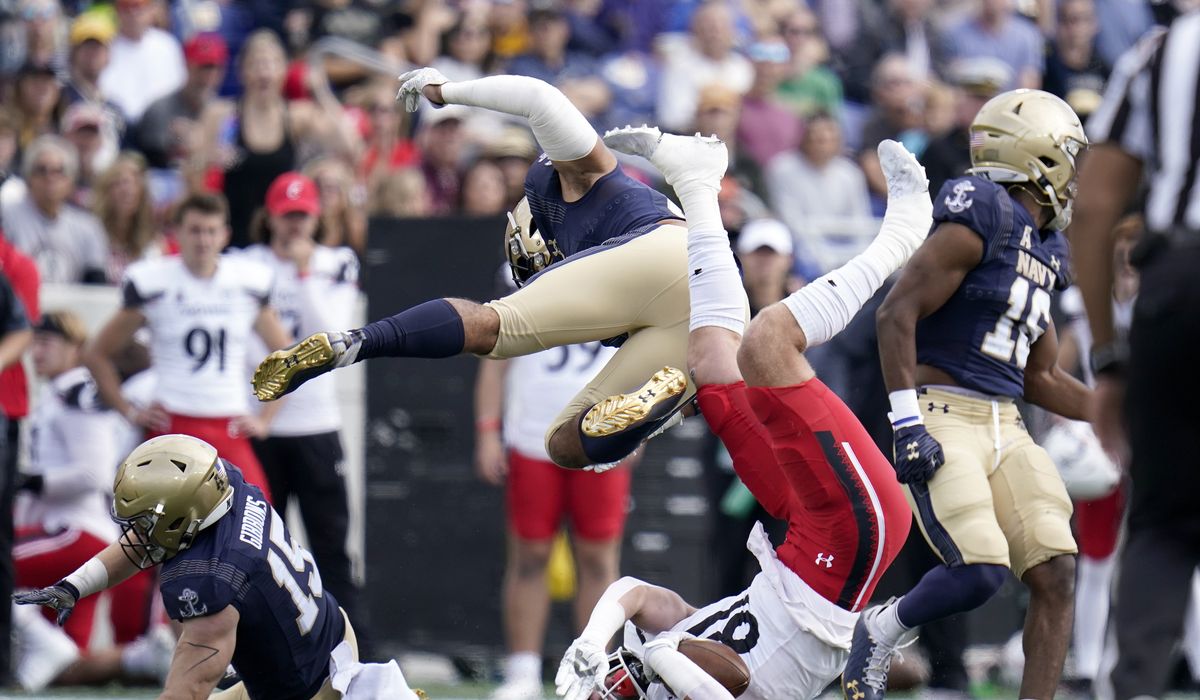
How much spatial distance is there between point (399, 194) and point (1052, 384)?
4558 mm

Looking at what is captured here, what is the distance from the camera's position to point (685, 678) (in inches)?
193

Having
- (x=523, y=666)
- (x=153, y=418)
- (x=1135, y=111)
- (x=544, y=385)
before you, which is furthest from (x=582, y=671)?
(x=153, y=418)

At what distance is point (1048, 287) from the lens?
230 inches

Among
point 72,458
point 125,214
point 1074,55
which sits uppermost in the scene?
point 1074,55

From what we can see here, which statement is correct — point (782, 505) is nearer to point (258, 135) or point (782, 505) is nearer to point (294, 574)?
point (294, 574)

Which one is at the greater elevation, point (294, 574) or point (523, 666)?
point (294, 574)

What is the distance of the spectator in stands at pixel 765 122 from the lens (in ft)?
36.0

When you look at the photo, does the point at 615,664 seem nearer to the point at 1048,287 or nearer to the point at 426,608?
the point at 1048,287

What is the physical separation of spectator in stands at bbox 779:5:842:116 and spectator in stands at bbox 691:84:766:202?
0.77 metres

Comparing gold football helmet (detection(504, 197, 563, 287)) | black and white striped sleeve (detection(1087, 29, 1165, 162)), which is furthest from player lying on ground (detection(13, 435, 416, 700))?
black and white striped sleeve (detection(1087, 29, 1165, 162))

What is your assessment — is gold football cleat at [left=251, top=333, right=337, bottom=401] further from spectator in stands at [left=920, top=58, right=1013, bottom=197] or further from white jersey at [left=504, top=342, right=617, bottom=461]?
spectator in stands at [left=920, top=58, right=1013, bottom=197]

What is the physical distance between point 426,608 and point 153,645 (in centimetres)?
149

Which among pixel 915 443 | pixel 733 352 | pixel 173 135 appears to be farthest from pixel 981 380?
pixel 173 135

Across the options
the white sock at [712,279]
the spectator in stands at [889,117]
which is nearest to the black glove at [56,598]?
the white sock at [712,279]
